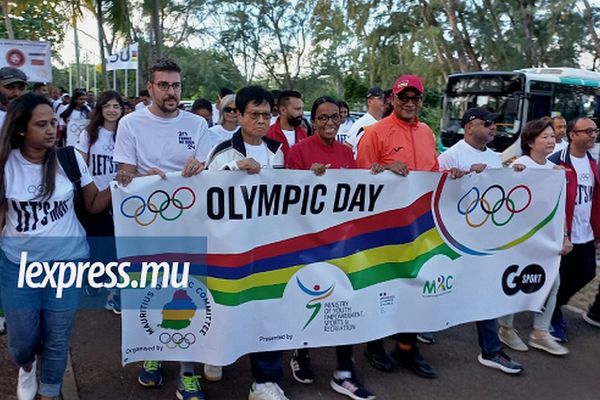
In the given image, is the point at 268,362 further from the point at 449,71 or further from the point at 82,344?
the point at 449,71

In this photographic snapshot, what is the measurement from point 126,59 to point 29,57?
8.76 metres

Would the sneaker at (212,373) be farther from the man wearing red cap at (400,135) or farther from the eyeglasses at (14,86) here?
the eyeglasses at (14,86)

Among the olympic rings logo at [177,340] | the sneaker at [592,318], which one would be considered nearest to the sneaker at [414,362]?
the olympic rings logo at [177,340]

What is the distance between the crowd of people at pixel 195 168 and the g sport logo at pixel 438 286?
0.35 metres

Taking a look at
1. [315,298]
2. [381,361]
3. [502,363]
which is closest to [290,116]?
[315,298]

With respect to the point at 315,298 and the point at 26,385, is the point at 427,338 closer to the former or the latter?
the point at 315,298

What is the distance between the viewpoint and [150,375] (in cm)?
407

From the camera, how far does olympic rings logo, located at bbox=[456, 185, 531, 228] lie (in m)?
4.53

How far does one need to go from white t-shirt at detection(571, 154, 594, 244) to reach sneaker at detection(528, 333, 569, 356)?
0.83m

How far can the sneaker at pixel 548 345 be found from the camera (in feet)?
16.2

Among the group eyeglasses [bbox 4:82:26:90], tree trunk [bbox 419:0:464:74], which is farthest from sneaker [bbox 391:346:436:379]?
tree trunk [bbox 419:0:464:74]

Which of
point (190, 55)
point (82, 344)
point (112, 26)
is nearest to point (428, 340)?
point (82, 344)

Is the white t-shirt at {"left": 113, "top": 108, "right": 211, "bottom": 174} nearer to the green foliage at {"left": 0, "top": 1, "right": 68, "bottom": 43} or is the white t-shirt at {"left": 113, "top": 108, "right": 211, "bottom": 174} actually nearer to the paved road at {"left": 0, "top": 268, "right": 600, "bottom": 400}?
the paved road at {"left": 0, "top": 268, "right": 600, "bottom": 400}

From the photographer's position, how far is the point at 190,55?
130 ft
